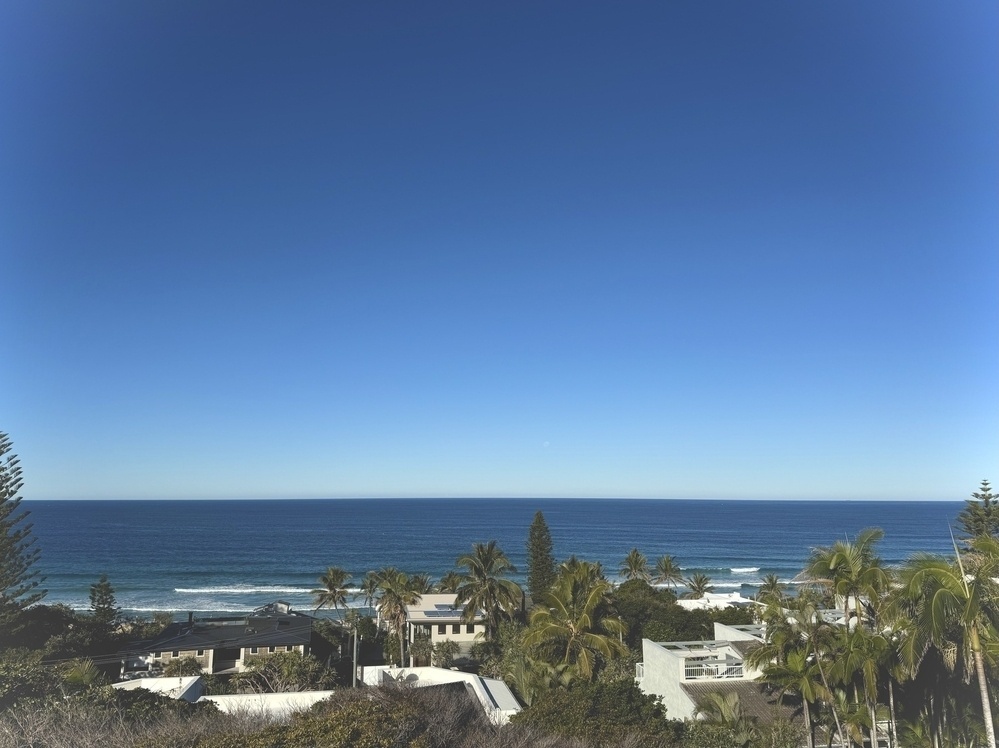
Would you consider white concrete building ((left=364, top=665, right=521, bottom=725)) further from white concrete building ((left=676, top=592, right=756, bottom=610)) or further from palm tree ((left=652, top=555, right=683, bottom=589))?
palm tree ((left=652, top=555, right=683, bottom=589))

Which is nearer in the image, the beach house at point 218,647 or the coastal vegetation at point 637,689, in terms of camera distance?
the coastal vegetation at point 637,689

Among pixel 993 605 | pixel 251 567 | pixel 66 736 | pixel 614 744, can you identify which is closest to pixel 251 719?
pixel 66 736

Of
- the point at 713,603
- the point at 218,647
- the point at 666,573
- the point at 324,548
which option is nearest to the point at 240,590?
the point at 324,548

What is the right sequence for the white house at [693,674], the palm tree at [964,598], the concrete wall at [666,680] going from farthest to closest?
the concrete wall at [666,680], the white house at [693,674], the palm tree at [964,598]

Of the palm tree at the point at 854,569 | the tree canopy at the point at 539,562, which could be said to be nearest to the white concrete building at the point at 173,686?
the palm tree at the point at 854,569

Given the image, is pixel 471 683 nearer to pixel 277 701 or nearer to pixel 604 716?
pixel 277 701

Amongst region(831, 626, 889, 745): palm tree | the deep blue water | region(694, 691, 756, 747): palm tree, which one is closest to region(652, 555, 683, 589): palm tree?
the deep blue water

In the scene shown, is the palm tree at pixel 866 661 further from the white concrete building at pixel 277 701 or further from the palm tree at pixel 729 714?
the white concrete building at pixel 277 701
